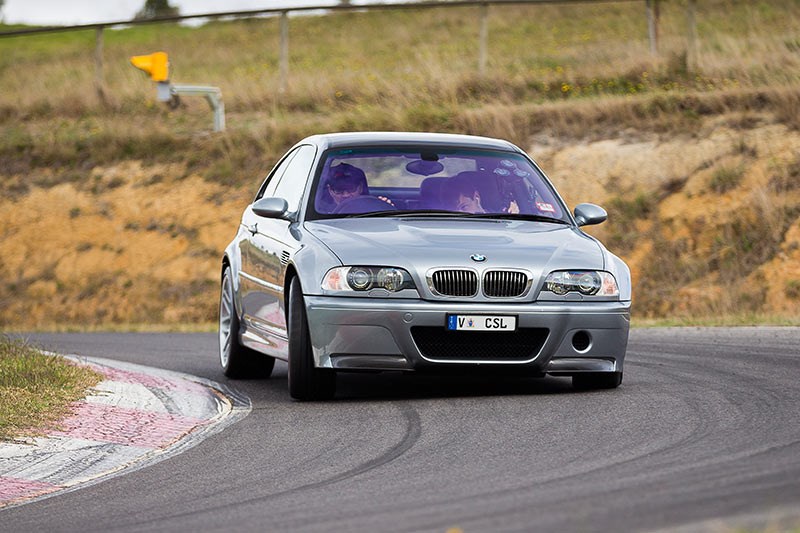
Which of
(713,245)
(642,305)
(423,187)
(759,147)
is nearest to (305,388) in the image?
(423,187)

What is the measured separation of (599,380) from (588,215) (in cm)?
130

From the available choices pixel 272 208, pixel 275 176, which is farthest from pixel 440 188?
pixel 275 176

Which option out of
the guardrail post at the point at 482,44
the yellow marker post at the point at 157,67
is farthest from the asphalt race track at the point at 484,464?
the guardrail post at the point at 482,44

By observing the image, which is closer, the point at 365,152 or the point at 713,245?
the point at 365,152

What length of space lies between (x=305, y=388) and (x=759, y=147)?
13829 millimetres

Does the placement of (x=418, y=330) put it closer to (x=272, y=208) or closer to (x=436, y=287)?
(x=436, y=287)

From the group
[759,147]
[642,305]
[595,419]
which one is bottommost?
[642,305]

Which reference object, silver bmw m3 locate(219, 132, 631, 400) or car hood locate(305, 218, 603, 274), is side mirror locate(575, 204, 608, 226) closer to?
silver bmw m3 locate(219, 132, 631, 400)

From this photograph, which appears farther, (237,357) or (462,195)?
(237,357)

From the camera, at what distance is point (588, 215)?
32.8ft

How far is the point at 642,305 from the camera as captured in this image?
18.9 metres

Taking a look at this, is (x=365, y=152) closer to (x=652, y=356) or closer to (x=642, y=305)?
(x=652, y=356)

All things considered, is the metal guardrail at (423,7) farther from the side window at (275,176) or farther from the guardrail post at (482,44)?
the side window at (275,176)

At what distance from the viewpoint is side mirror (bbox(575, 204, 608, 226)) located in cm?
998
